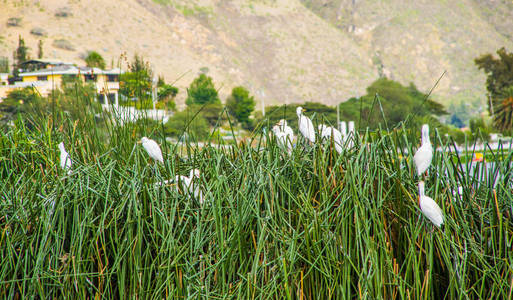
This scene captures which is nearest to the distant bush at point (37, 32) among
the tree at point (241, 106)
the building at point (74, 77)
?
the building at point (74, 77)

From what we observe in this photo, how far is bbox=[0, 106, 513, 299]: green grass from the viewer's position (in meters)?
1.55

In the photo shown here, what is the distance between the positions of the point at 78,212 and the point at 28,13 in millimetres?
75219

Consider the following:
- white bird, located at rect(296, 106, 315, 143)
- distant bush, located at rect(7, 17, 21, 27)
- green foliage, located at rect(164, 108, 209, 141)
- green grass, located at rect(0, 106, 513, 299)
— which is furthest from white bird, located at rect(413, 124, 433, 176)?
distant bush, located at rect(7, 17, 21, 27)

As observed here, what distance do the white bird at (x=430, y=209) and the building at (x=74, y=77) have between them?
1465 millimetres

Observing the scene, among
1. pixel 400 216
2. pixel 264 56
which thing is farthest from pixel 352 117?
pixel 264 56

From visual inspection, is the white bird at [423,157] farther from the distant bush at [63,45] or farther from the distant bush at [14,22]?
the distant bush at [14,22]

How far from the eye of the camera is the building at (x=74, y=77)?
2.61m

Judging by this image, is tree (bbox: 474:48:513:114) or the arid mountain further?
the arid mountain

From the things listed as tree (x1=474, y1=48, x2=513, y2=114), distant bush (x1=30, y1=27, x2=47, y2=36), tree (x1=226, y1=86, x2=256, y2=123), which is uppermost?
distant bush (x1=30, y1=27, x2=47, y2=36)

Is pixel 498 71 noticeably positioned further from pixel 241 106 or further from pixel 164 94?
pixel 164 94

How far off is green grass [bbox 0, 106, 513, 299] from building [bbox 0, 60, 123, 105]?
0.78 meters

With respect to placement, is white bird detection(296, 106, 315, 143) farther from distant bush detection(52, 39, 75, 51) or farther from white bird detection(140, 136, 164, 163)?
distant bush detection(52, 39, 75, 51)

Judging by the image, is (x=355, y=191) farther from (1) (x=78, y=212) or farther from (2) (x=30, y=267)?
(2) (x=30, y=267)

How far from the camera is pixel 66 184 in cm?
183
